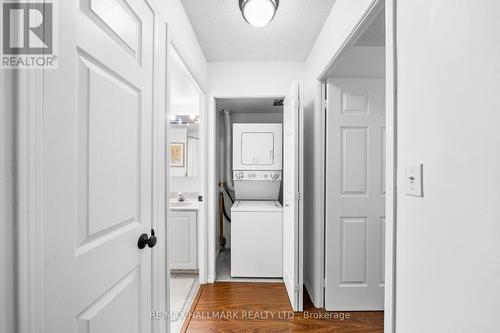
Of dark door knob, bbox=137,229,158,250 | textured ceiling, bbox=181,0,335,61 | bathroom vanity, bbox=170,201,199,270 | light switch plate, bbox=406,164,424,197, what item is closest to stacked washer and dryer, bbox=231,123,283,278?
bathroom vanity, bbox=170,201,199,270

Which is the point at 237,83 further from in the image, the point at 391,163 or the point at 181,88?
the point at 391,163

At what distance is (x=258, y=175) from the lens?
3227mm

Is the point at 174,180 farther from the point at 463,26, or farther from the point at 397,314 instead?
the point at 463,26

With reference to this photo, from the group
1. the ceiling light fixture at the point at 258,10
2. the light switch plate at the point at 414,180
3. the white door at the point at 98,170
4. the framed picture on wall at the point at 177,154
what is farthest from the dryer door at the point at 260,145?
the light switch plate at the point at 414,180

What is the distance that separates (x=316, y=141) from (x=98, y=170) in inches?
72.0

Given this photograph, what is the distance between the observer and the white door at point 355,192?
2.19m

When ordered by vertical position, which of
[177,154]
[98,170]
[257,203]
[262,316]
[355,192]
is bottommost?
[262,316]

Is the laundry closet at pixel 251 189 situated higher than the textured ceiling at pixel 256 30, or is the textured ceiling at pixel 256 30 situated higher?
the textured ceiling at pixel 256 30

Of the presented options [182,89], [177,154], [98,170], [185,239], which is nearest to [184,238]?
[185,239]

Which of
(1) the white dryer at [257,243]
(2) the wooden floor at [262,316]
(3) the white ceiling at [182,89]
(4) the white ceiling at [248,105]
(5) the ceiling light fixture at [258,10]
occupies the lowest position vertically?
(2) the wooden floor at [262,316]

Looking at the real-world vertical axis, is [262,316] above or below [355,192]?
below

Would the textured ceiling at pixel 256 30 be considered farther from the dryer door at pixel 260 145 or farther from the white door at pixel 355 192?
the dryer door at pixel 260 145

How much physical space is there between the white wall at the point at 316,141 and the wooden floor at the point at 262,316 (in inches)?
9.1

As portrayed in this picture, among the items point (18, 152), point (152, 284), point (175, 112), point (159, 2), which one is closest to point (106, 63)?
point (18, 152)
